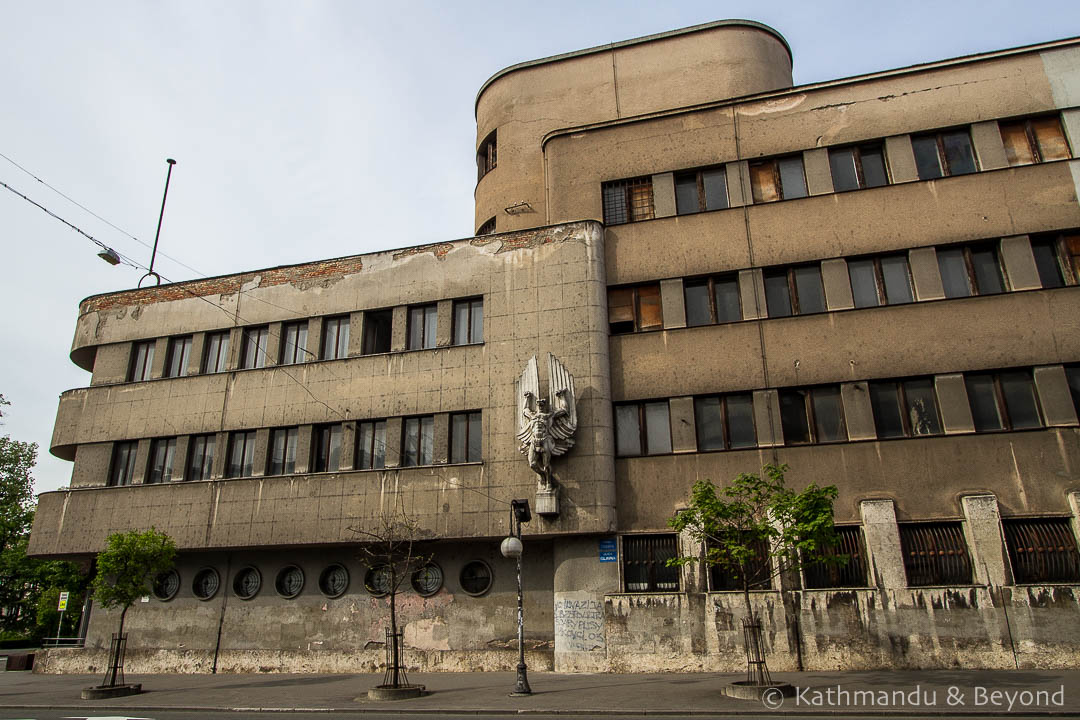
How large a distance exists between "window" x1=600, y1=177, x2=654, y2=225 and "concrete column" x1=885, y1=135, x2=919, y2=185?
727 centimetres

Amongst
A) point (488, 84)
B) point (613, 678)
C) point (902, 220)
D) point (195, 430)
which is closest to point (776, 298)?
point (902, 220)

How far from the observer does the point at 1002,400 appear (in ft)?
62.6

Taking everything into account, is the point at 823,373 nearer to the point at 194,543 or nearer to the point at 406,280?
the point at 406,280

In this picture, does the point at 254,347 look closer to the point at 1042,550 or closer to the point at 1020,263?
the point at 1020,263

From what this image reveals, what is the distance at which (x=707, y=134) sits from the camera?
918 inches

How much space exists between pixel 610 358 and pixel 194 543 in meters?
15.1

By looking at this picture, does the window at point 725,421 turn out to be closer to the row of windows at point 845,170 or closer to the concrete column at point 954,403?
the concrete column at point 954,403

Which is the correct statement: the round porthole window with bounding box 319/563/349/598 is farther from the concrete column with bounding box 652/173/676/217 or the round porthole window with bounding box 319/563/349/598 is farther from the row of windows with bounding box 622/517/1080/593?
the concrete column with bounding box 652/173/676/217

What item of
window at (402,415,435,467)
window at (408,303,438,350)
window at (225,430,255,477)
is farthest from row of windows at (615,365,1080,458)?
window at (225,430,255,477)

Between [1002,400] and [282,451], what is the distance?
21790 mm

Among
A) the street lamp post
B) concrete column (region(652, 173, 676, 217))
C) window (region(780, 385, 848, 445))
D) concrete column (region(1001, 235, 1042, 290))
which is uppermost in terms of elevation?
concrete column (region(652, 173, 676, 217))

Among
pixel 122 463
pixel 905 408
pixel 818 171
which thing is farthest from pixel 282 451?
pixel 818 171

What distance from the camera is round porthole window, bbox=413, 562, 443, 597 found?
21.8m

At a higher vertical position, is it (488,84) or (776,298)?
(488,84)
